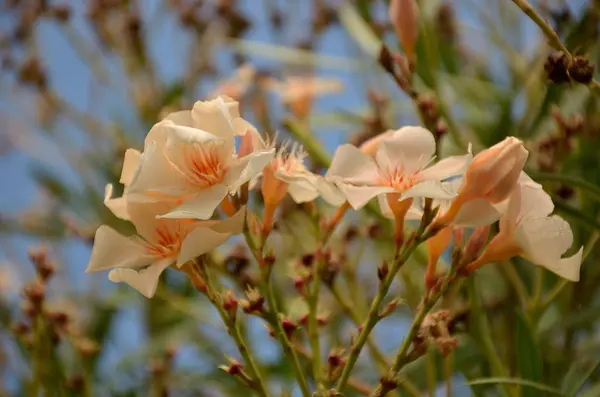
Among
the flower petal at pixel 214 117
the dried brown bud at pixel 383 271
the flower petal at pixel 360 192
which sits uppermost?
the flower petal at pixel 214 117

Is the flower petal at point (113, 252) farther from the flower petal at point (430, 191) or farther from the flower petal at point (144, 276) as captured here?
the flower petal at point (430, 191)

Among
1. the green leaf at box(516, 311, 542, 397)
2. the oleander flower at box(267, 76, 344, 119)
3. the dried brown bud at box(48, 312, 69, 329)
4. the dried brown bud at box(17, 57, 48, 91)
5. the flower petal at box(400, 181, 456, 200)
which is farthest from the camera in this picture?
the dried brown bud at box(17, 57, 48, 91)

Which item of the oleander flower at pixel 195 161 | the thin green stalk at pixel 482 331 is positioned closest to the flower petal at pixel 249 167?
the oleander flower at pixel 195 161

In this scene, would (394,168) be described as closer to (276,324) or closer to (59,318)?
(276,324)

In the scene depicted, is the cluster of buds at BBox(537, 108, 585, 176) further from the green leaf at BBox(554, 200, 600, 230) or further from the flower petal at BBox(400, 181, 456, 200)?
the flower petal at BBox(400, 181, 456, 200)

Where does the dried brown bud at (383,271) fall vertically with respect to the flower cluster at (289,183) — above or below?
below

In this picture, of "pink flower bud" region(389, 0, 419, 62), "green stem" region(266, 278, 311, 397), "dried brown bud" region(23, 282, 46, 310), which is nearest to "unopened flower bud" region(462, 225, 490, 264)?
"green stem" region(266, 278, 311, 397)

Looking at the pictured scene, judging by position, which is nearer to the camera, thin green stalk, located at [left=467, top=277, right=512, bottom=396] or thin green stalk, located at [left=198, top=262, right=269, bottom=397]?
thin green stalk, located at [left=198, top=262, right=269, bottom=397]

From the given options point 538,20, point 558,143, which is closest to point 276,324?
point 538,20
